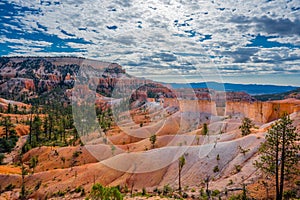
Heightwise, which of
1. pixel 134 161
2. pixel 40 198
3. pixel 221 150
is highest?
pixel 221 150

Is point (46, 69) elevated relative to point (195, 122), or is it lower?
elevated

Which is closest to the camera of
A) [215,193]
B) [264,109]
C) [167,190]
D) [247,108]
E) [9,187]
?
[215,193]

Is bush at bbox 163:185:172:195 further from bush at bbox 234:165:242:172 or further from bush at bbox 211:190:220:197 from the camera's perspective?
bush at bbox 234:165:242:172

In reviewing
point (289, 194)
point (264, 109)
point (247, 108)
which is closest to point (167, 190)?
point (289, 194)

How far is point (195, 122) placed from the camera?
4778 centimetres

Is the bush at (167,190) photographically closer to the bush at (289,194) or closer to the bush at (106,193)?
the bush at (106,193)

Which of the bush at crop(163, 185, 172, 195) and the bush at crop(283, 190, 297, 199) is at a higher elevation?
the bush at crop(283, 190, 297, 199)

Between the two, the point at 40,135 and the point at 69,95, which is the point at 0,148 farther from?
the point at 69,95

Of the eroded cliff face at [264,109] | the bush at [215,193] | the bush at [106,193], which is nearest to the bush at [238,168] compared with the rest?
the bush at [215,193]

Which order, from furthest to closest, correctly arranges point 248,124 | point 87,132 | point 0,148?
point 87,132 → point 0,148 → point 248,124

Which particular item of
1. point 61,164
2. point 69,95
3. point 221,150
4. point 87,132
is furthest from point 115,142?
point 69,95

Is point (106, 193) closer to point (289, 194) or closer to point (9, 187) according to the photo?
point (289, 194)

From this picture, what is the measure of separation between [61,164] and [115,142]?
31.0ft

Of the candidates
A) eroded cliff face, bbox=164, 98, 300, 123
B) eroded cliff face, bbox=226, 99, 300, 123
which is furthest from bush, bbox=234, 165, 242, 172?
eroded cliff face, bbox=226, 99, 300, 123
